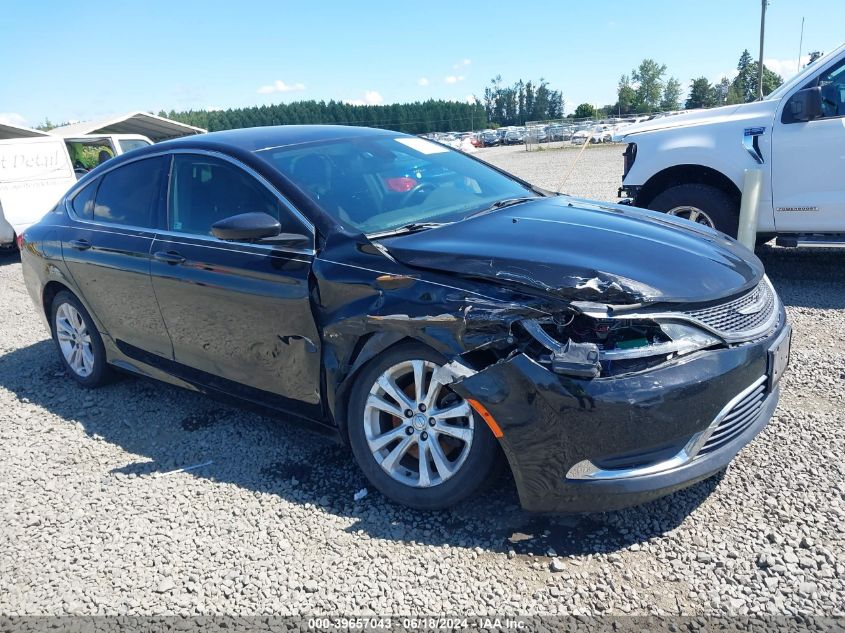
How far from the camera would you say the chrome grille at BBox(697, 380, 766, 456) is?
2662 mm

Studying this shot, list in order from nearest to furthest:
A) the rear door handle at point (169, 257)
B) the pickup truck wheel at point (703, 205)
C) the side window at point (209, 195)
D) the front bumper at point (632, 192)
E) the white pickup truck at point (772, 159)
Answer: the side window at point (209, 195) < the rear door handle at point (169, 257) < the white pickup truck at point (772, 159) < the pickup truck wheel at point (703, 205) < the front bumper at point (632, 192)

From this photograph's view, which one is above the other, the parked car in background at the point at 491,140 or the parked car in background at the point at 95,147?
the parked car in background at the point at 95,147

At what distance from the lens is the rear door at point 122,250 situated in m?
4.12

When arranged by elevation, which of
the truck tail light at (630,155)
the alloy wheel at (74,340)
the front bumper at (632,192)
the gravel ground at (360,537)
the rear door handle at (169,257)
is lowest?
the gravel ground at (360,537)

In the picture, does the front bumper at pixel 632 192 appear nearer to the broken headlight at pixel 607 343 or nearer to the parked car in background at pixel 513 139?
the broken headlight at pixel 607 343

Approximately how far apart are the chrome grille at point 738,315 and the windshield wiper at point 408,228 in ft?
4.25

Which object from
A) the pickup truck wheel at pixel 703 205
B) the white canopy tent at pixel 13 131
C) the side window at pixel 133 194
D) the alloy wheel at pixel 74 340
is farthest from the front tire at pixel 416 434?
the white canopy tent at pixel 13 131

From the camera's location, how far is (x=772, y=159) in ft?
19.2

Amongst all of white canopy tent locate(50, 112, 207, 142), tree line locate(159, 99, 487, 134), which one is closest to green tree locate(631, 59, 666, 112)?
tree line locate(159, 99, 487, 134)

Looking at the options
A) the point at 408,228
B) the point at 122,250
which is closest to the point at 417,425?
the point at 408,228

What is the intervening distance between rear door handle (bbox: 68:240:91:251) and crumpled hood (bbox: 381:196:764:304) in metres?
2.55

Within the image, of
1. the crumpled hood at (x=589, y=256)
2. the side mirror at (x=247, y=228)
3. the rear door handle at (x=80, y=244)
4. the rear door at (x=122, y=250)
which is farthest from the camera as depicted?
the rear door handle at (x=80, y=244)

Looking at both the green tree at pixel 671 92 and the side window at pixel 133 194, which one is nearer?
the side window at pixel 133 194

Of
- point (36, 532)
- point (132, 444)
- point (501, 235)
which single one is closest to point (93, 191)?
point (132, 444)
